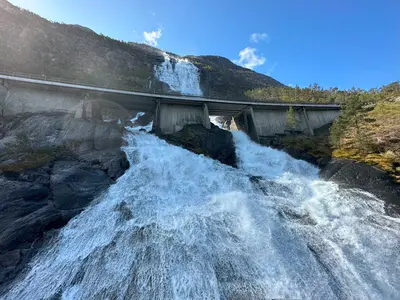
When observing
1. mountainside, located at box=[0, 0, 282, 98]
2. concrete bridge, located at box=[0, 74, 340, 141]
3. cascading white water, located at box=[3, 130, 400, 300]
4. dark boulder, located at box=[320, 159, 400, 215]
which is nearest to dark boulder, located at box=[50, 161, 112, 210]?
cascading white water, located at box=[3, 130, 400, 300]

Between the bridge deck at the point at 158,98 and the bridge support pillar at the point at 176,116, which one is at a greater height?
the bridge deck at the point at 158,98

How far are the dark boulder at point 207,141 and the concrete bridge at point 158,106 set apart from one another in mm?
2498

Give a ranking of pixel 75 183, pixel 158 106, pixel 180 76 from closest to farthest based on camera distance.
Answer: pixel 75 183 → pixel 158 106 → pixel 180 76

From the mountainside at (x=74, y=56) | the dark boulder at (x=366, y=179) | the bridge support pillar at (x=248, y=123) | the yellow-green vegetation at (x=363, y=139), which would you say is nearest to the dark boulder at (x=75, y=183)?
the dark boulder at (x=366, y=179)

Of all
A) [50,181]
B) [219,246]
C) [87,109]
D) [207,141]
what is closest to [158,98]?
[87,109]

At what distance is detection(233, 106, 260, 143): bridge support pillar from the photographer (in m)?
31.7

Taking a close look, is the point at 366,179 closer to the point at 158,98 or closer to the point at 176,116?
the point at 176,116

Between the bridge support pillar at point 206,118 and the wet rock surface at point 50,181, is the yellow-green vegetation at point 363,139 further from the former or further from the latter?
Answer: the wet rock surface at point 50,181

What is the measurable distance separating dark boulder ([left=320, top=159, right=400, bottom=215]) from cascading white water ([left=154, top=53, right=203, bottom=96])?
107ft

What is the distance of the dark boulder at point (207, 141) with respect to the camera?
2386cm

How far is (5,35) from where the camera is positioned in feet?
121

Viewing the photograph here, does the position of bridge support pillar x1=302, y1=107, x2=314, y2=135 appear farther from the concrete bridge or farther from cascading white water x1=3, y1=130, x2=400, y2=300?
cascading white water x1=3, y1=130, x2=400, y2=300

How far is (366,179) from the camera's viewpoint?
1638cm

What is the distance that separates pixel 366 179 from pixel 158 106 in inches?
905
